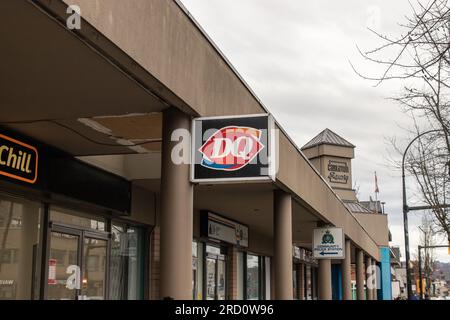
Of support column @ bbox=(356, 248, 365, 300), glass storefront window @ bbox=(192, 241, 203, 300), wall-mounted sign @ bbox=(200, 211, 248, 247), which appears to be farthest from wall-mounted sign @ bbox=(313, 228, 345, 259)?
support column @ bbox=(356, 248, 365, 300)

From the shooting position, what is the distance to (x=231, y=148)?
8.21 metres

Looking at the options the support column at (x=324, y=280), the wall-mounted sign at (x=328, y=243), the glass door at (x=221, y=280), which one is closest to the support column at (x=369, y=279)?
the support column at (x=324, y=280)

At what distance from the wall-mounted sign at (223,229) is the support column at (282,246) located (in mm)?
3655

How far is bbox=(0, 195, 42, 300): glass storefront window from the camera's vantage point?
9359mm

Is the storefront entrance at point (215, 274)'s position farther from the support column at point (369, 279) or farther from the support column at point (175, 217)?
the support column at point (369, 279)

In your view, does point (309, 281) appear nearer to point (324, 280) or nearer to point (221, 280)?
point (324, 280)

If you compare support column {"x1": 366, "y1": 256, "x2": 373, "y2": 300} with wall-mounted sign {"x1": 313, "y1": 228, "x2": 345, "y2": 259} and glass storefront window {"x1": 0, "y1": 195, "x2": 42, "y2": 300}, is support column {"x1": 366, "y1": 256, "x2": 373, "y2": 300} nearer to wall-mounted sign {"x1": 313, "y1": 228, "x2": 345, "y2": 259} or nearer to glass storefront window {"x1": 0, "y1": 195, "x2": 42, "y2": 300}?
wall-mounted sign {"x1": 313, "y1": 228, "x2": 345, "y2": 259}

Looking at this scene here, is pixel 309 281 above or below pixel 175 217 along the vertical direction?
below

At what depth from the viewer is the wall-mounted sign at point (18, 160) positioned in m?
8.66

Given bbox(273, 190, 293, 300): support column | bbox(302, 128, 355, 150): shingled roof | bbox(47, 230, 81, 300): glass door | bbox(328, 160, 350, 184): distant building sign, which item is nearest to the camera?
bbox(47, 230, 81, 300): glass door

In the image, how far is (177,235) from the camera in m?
7.83

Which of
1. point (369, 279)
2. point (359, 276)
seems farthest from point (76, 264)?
point (369, 279)

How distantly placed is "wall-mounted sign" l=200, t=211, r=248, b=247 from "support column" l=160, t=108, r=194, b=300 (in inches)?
342

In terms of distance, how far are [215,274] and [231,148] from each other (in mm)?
11538
